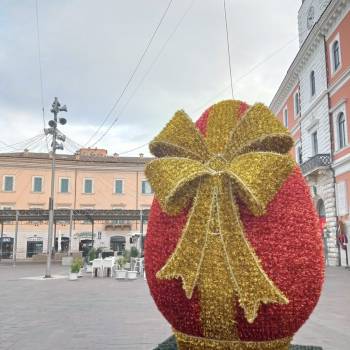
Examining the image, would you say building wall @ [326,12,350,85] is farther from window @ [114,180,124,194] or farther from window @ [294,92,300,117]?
window @ [114,180,124,194]

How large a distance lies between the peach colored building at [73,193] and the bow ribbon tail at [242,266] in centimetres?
4001

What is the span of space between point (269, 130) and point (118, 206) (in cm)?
4390

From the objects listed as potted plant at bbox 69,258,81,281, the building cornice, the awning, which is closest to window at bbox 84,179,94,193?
the awning

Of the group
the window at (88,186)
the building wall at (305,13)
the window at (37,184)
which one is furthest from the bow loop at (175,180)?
the window at (88,186)

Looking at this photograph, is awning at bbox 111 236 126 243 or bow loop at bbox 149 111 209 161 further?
awning at bbox 111 236 126 243

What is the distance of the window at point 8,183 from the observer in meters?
43.3

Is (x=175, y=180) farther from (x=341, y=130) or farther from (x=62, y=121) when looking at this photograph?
(x=341, y=130)

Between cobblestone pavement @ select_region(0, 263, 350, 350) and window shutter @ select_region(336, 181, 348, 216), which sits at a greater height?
window shutter @ select_region(336, 181, 348, 216)

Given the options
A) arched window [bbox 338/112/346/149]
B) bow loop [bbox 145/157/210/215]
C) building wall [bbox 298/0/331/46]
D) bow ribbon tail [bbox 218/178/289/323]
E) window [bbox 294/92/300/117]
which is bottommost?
bow ribbon tail [bbox 218/178/289/323]

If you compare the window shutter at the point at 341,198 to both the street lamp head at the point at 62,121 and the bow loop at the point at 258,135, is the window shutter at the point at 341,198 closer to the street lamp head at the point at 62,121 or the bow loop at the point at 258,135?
the street lamp head at the point at 62,121

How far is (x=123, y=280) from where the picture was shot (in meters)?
17.6

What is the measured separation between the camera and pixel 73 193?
1778 inches

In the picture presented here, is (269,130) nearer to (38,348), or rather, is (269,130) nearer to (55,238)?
(38,348)

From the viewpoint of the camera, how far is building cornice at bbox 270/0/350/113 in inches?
913
